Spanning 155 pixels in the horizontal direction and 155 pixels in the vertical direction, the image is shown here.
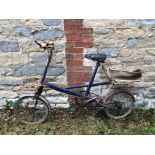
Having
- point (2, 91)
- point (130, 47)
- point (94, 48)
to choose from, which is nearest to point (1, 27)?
point (2, 91)

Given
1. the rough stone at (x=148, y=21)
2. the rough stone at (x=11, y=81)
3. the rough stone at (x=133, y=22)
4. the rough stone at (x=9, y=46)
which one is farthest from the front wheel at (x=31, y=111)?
the rough stone at (x=148, y=21)

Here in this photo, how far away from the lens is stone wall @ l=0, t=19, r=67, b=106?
5.71 m

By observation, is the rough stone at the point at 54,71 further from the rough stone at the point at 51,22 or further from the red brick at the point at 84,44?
the rough stone at the point at 51,22

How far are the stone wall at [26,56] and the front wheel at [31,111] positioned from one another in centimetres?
23

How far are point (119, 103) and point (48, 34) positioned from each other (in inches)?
60.3

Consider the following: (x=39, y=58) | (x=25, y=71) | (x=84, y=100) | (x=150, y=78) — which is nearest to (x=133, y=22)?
(x=150, y=78)

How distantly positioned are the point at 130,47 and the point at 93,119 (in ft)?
4.09

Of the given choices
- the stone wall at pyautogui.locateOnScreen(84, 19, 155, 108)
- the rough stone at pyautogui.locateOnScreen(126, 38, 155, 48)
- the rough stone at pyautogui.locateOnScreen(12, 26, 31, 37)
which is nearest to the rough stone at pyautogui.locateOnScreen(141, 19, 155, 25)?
the stone wall at pyautogui.locateOnScreen(84, 19, 155, 108)

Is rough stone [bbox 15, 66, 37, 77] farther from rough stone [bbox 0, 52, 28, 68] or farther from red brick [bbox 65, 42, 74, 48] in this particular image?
red brick [bbox 65, 42, 74, 48]

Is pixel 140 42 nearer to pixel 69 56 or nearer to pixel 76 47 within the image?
pixel 76 47

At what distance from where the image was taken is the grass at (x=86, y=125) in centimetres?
559

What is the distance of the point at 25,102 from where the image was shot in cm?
602

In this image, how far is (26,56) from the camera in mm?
5902
